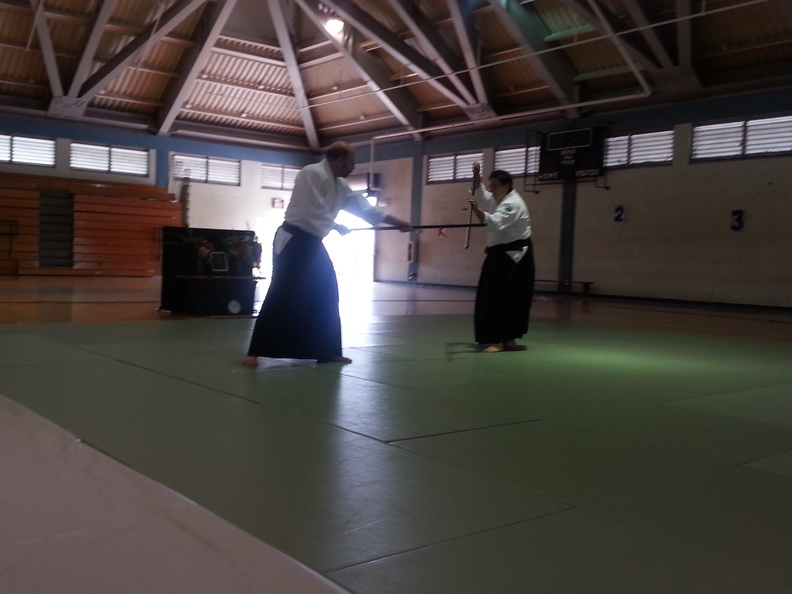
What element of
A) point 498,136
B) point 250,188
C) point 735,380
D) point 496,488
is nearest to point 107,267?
point 250,188

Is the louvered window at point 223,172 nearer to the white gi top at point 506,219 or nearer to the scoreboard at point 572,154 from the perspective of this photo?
the scoreboard at point 572,154

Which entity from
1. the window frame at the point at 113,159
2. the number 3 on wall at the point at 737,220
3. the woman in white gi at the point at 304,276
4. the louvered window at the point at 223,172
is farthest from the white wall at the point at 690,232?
the window frame at the point at 113,159

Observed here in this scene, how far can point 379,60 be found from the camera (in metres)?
19.6

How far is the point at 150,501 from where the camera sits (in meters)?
2.20

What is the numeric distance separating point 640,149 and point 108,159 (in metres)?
14.2

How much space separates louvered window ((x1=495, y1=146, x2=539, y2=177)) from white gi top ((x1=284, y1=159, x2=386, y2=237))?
13139mm

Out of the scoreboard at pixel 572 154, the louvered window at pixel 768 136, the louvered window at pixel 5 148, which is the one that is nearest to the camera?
the louvered window at pixel 768 136

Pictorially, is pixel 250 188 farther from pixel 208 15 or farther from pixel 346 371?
pixel 346 371

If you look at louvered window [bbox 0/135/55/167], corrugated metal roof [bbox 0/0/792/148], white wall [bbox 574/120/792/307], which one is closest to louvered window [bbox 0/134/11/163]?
louvered window [bbox 0/135/55/167]

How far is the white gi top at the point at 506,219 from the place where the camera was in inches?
241

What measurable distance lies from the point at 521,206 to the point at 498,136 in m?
13.4

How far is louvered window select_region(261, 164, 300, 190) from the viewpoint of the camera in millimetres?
23344

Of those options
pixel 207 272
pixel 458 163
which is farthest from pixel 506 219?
pixel 458 163

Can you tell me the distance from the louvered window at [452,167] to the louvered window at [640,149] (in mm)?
3959
